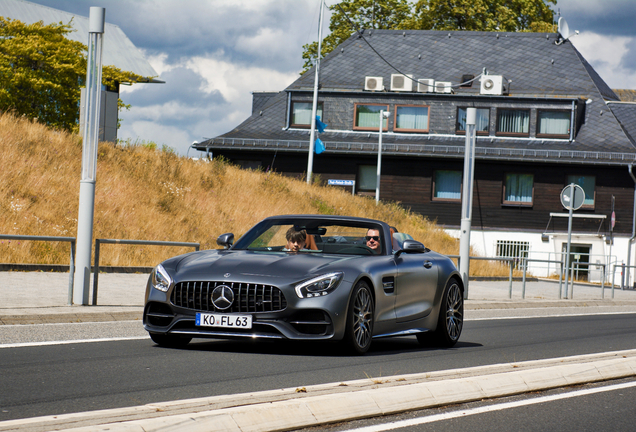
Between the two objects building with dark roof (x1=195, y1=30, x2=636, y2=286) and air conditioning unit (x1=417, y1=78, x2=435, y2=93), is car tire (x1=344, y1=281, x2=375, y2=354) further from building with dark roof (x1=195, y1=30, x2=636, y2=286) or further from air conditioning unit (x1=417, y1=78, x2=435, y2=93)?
air conditioning unit (x1=417, y1=78, x2=435, y2=93)

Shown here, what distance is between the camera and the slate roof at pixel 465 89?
144 feet

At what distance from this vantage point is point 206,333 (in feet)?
27.2

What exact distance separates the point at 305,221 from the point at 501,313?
27.7 feet

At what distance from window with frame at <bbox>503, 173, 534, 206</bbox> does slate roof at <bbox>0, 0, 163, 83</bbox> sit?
28.9 meters

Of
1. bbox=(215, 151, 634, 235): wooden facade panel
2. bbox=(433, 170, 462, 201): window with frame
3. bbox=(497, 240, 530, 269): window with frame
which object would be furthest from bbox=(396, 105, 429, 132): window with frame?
bbox=(497, 240, 530, 269): window with frame

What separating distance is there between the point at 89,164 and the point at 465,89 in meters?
36.0

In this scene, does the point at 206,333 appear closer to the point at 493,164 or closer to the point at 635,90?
the point at 493,164

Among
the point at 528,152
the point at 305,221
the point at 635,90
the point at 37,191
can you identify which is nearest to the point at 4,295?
the point at 305,221

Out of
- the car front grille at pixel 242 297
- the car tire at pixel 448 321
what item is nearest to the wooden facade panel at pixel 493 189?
the car tire at pixel 448 321

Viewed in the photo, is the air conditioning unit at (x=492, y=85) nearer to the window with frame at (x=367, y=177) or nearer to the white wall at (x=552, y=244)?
the window with frame at (x=367, y=177)

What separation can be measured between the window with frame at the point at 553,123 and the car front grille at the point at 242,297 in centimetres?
3811

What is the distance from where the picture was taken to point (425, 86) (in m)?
46.1

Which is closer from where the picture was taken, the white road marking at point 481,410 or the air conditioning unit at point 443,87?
the white road marking at point 481,410

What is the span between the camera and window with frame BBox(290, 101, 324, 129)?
152 feet
